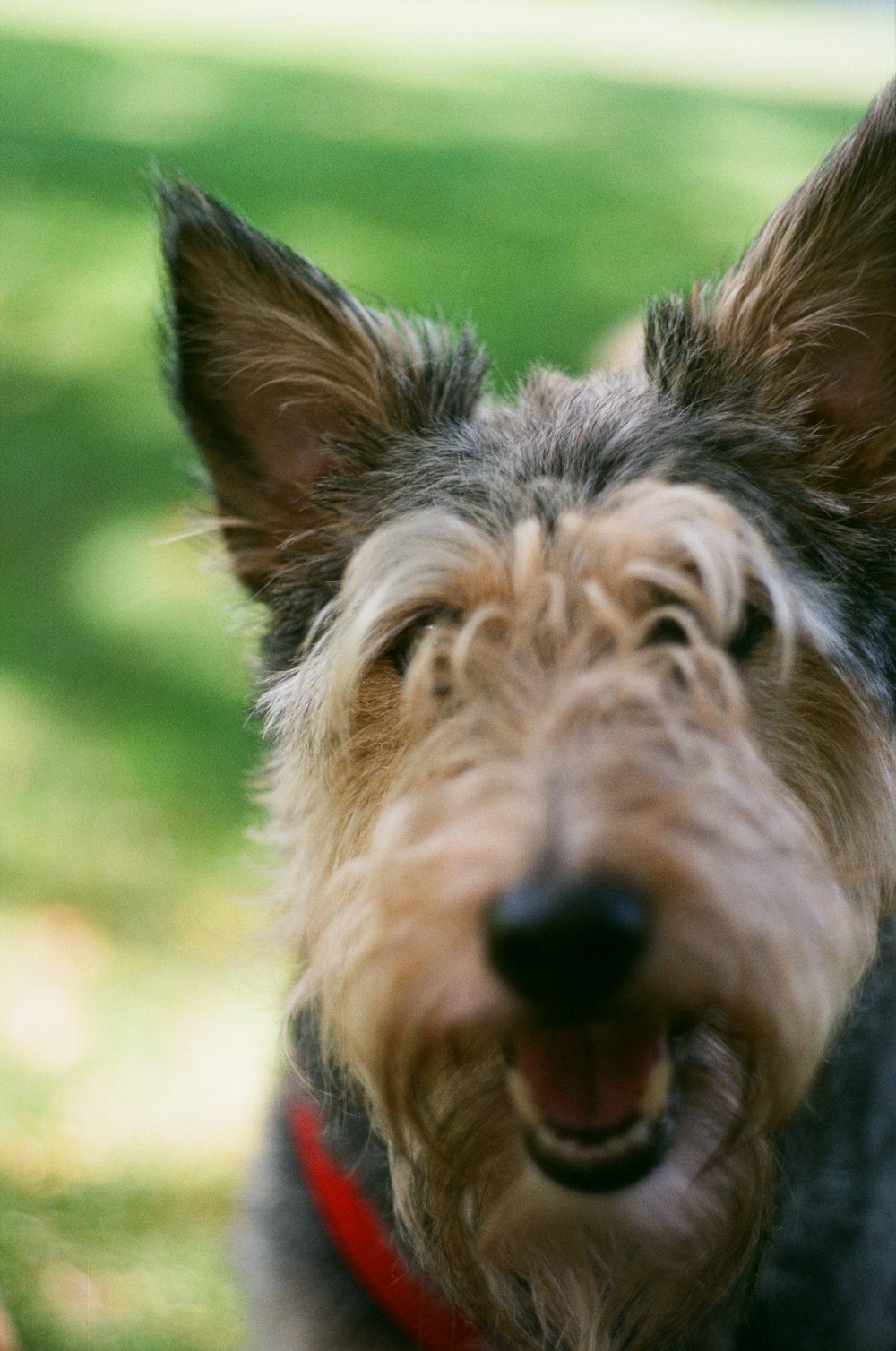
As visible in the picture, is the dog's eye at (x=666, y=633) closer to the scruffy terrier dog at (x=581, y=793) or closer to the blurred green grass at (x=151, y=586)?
the scruffy terrier dog at (x=581, y=793)

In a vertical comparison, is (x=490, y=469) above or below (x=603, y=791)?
above

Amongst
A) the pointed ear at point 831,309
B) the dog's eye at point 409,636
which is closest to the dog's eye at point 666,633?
the dog's eye at point 409,636

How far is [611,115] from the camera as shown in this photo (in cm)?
1312

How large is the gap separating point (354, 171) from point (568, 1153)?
31.8 feet

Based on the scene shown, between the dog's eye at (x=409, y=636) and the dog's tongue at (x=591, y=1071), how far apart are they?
2.37 feet

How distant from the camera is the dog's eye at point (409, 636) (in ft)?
7.77

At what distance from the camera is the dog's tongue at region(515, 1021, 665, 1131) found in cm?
196

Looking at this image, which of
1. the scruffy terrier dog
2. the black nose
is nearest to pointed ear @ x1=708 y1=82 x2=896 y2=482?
the scruffy terrier dog

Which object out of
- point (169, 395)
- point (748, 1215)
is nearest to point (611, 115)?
point (169, 395)

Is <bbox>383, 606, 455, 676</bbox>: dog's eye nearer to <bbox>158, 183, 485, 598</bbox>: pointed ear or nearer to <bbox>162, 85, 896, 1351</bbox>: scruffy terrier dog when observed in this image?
<bbox>162, 85, 896, 1351</bbox>: scruffy terrier dog

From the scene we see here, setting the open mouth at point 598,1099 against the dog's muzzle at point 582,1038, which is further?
the open mouth at point 598,1099

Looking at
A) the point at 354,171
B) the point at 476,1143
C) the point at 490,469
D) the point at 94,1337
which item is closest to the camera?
the point at 476,1143

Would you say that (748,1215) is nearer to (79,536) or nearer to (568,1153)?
(568,1153)

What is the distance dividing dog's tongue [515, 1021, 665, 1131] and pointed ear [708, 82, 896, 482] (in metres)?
1.14
